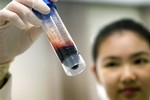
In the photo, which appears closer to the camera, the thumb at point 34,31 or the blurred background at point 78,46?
the thumb at point 34,31

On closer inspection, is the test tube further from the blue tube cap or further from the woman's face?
the woman's face

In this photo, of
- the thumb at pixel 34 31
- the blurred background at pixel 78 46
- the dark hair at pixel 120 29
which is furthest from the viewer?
the blurred background at pixel 78 46

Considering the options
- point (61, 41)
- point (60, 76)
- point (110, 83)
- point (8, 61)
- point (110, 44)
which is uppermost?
point (61, 41)

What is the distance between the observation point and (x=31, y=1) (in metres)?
0.87

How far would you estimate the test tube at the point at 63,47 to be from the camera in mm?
813

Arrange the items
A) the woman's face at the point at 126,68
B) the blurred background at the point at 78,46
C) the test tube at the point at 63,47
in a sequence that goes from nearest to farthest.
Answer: the test tube at the point at 63,47 → the woman's face at the point at 126,68 → the blurred background at the point at 78,46

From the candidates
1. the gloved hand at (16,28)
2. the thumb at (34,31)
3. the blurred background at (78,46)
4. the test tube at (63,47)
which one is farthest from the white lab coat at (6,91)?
the blurred background at (78,46)

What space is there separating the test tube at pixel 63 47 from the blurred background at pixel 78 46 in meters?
1.17

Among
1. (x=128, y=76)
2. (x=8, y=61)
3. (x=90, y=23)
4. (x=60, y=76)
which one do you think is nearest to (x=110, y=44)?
(x=128, y=76)

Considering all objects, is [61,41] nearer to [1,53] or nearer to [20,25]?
[20,25]

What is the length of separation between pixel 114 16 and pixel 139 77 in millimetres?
2011

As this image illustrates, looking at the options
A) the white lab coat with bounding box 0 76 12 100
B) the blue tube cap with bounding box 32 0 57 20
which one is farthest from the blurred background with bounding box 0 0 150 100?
the blue tube cap with bounding box 32 0 57 20

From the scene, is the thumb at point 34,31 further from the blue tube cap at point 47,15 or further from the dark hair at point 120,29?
the dark hair at point 120,29

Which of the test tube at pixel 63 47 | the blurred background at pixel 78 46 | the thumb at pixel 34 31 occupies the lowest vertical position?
the blurred background at pixel 78 46
